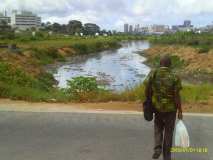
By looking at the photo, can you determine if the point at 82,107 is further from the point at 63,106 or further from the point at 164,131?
the point at 164,131

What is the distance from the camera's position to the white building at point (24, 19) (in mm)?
161500

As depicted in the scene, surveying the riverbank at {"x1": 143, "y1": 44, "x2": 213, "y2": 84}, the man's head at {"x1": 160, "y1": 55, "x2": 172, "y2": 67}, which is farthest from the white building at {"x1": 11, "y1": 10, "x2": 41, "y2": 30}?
the man's head at {"x1": 160, "y1": 55, "x2": 172, "y2": 67}

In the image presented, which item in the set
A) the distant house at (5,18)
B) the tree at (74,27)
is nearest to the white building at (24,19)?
the distant house at (5,18)

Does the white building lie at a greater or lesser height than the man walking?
greater

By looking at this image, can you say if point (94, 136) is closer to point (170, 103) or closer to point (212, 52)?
point (170, 103)

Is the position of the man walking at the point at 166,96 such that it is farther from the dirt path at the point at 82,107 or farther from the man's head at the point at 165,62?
the dirt path at the point at 82,107

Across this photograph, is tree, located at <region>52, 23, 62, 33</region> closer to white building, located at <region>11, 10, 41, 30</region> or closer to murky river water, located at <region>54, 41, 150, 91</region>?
white building, located at <region>11, 10, 41, 30</region>

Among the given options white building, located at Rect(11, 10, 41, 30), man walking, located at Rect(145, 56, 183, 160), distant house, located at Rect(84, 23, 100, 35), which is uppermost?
white building, located at Rect(11, 10, 41, 30)

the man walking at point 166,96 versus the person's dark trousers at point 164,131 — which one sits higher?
the man walking at point 166,96

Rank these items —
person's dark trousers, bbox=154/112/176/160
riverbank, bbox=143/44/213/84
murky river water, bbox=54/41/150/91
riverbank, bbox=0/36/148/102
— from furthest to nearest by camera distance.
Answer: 1. riverbank, bbox=143/44/213/84
2. murky river water, bbox=54/41/150/91
3. riverbank, bbox=0/36/148/102
4. person's dark trousers, bbox=154/112/176/160

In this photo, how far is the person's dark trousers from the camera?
235 inches

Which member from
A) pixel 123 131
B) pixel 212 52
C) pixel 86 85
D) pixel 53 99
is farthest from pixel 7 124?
pixel 212 52

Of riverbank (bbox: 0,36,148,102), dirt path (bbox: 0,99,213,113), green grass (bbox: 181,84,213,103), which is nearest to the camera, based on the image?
dirt path (bbox: 0,99,213,113)

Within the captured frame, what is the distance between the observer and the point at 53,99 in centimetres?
1244
